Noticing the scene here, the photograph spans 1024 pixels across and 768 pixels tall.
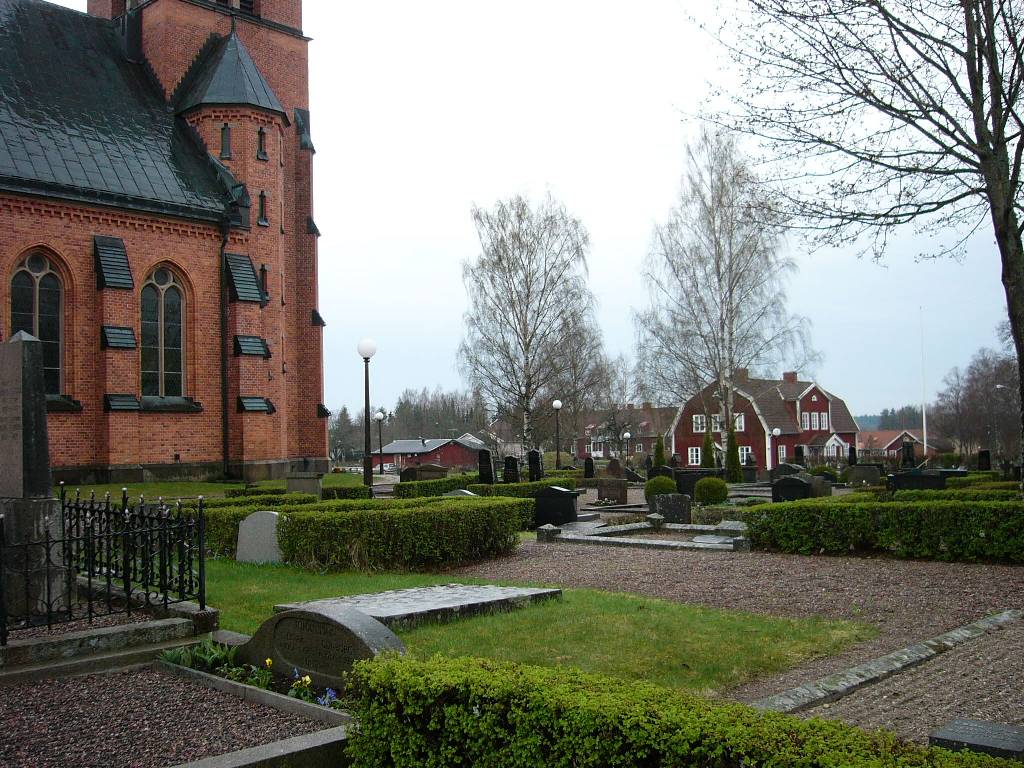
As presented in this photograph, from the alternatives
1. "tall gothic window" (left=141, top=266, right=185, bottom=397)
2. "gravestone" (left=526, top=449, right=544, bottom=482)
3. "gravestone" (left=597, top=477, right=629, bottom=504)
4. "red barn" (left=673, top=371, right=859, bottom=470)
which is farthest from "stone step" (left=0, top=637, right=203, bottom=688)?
"red barn" (left=673, top=371, right=859, bottom=470)

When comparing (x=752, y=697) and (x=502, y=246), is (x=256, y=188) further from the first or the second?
(x=752, y=697)

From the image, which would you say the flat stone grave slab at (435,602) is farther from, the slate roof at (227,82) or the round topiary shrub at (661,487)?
the slate roof at (227,82)

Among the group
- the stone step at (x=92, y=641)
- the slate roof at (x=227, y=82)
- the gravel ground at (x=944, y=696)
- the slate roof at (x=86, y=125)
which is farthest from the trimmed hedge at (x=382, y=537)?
the slate roof at (x=227, y=82)

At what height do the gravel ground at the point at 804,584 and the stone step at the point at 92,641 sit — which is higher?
the stone step at the point at 92,641

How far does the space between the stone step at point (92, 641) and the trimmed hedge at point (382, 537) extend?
4410 millimetres

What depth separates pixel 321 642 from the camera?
5.80m

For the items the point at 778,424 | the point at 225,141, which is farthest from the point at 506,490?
the point at 778,424

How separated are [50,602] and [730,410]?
99.2 ft

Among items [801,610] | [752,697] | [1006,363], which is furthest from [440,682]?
[1006,363]

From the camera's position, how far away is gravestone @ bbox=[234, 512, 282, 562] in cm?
1242

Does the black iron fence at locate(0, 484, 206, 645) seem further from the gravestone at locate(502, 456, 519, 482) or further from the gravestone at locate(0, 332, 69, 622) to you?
the gravestone at locate(502, 456, 519, 482)

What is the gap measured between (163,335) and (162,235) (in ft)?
8.73

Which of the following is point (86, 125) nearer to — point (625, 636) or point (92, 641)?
point (92, 641)

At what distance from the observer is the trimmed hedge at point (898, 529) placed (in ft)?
38.4
